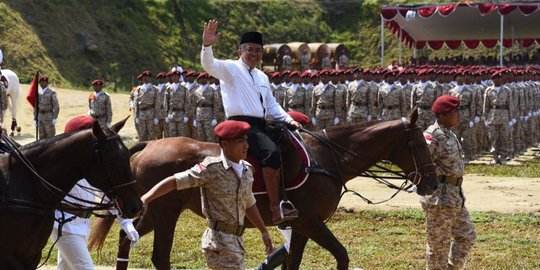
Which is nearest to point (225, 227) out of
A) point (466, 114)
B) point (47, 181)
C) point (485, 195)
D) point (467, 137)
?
point (47, 181)

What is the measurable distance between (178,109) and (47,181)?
54.1 ft

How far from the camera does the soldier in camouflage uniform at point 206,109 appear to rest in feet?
74.5

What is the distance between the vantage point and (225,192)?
666cm

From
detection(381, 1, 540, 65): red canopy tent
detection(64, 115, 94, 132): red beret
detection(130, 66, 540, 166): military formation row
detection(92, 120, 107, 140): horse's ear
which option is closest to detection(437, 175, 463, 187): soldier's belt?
detection(64, 115, 94, 132): red beret

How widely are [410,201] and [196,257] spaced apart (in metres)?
5.43

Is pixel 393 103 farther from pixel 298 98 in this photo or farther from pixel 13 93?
pixel 13 93

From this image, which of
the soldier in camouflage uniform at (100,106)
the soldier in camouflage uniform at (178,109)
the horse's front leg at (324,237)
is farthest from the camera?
the soldier in camouflage uniform at (178,109)

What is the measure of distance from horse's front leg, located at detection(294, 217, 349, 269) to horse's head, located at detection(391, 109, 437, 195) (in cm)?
84

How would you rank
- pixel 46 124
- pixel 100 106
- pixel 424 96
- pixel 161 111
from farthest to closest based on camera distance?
pixel 161 111 < pixel 46 124 < pixel 100 106 < pixel 424 96

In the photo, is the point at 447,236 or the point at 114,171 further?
the point at 447,236

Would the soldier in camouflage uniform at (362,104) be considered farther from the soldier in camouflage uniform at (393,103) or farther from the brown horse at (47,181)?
the brown horse at (47,181)

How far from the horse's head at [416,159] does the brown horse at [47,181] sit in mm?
2869

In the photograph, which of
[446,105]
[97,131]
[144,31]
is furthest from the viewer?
[144,31]

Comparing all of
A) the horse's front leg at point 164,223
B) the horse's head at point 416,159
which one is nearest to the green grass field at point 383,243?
the horse's front leg at point 164,223
